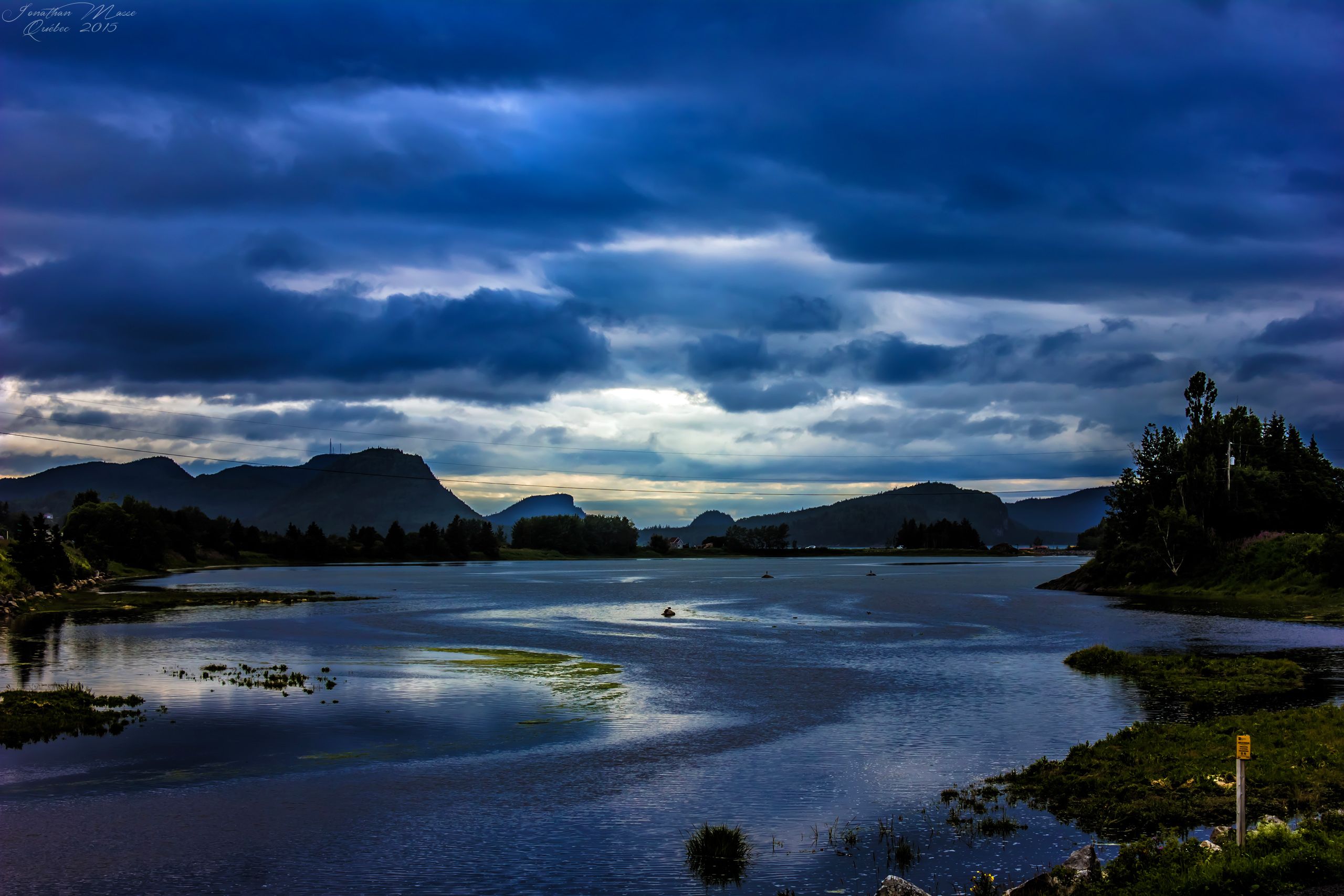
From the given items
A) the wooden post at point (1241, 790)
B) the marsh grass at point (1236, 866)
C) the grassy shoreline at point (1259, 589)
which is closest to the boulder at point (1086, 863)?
the marsh grass at point (1236, 866)

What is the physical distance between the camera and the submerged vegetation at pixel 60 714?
3406cm

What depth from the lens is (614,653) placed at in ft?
212

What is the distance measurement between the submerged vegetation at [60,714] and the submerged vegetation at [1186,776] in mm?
32399

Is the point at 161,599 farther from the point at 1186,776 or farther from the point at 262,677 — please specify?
the point at 1186,776

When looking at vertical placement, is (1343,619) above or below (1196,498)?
below

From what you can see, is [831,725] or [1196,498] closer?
[831,725]

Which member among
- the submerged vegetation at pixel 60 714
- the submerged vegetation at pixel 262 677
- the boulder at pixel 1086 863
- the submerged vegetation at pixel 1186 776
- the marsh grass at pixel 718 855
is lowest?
the submerged vegetation at pixel 262 677

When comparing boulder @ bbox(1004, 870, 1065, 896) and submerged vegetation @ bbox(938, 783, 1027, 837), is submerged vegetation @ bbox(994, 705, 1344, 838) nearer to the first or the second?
submerged vegetation @ bbox(938, 783, 1027, 837)

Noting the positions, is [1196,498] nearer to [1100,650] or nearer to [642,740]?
[1100,650]

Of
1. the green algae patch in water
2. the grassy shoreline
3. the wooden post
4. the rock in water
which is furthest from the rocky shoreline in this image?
the grassy shoreline

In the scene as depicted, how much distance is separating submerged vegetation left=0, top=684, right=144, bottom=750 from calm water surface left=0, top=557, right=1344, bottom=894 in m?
1.22

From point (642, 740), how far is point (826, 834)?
12.8 metres

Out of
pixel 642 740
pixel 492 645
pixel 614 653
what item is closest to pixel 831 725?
pixel 642 740

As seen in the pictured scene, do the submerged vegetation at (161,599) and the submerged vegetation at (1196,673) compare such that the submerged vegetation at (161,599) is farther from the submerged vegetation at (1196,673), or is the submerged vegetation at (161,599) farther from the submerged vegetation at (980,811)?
the submerged vegetation at (980,811)
